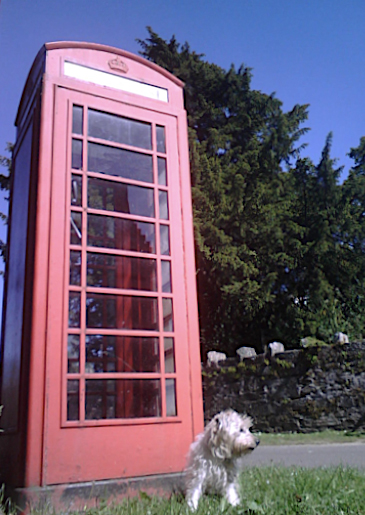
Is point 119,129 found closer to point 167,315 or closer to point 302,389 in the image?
point 167,315

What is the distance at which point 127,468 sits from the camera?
3.51m

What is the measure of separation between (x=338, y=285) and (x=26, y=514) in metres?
12.8

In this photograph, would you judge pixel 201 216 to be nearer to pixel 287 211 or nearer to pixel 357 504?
pixel 287 211

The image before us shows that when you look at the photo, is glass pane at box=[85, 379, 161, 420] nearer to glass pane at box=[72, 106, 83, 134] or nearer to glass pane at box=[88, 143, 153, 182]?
glass pane at box=[88, 143, 153, 182]

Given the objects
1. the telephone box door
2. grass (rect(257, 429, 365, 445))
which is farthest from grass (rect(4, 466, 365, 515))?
grass (rect(257, 429, 365, 445))

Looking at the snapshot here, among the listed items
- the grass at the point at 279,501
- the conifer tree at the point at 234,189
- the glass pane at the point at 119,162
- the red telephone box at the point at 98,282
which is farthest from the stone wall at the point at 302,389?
the glass pane at the point at 119,162

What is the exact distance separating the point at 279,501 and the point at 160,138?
3087mm

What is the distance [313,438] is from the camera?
821 centimetres

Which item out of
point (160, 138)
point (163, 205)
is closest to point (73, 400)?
point (163, 205)

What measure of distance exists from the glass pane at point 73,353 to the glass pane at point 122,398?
136 mm

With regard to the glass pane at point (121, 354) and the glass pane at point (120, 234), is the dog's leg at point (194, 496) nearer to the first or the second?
the glass pane at point (121, 354)

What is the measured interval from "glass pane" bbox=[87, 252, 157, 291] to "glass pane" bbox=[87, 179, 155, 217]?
1.39 feet

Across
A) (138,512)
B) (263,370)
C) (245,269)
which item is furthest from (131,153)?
(245,269)

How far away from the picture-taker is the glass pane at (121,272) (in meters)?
3.87
